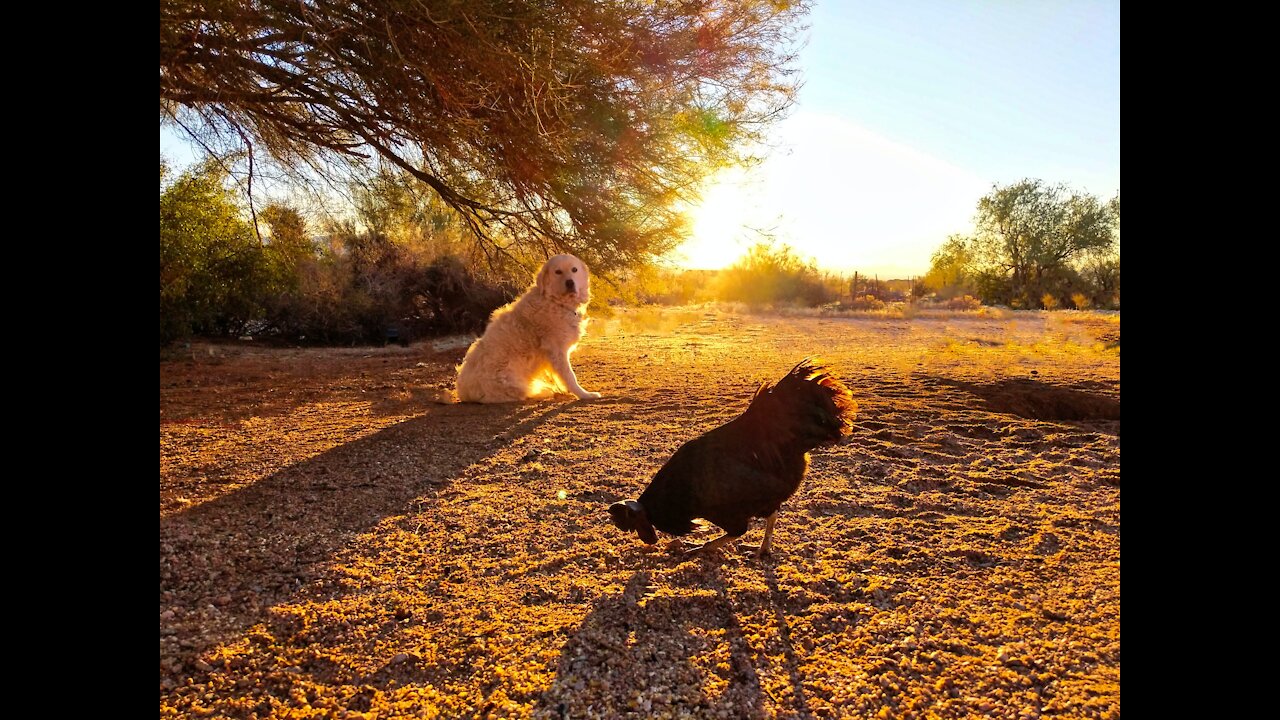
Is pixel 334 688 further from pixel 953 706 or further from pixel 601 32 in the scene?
pixel 601 32

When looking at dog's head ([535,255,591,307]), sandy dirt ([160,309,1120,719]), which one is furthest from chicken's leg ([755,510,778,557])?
dog's head ([535,255,591,307])

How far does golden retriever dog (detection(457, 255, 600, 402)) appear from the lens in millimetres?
6316

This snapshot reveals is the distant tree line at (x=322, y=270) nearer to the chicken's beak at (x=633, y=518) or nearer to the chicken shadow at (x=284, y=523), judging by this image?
the chicken shadow at (x=284, y=523)

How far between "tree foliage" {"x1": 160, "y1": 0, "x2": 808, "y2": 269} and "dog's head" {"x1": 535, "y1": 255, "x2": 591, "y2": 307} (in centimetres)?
50

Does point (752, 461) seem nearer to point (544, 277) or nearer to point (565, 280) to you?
point (565, 280)

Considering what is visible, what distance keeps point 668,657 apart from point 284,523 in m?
2.16

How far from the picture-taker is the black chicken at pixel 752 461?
2133 mm

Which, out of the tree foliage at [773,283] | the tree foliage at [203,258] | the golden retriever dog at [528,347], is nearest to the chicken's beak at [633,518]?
the golden retriever dog at [528,347]

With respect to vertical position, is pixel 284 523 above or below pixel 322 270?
below

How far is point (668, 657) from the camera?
6.02 feet

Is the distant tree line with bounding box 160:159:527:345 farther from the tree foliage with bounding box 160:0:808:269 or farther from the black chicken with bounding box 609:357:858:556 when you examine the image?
the black chicken with bounding box 609:357:858:556

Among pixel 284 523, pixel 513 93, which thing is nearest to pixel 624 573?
pixel 284 523

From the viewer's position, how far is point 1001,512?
9.76 ft

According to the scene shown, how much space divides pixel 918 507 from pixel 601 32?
3.75 m
